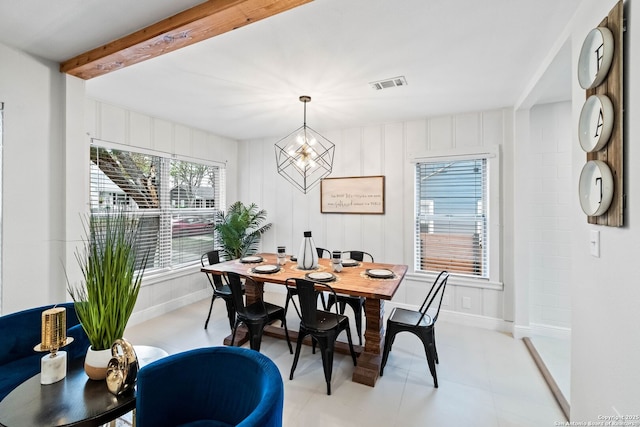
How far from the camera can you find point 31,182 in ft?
7.27

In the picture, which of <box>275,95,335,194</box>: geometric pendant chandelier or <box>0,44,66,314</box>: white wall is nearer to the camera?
<box>0,44,66,314</box>: white wall

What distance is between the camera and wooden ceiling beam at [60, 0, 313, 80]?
154 centimetres

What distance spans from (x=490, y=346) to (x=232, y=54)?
12.0 ft

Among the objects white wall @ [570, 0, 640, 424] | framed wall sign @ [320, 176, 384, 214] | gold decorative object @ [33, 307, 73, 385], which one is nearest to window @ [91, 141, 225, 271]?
framed wall sign @ [320, 176, 384, 214]

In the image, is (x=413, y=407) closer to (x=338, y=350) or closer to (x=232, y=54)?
(x=338, y=350)

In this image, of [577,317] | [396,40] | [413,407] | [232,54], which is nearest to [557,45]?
[396,40]

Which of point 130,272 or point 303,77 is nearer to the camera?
point 130,272

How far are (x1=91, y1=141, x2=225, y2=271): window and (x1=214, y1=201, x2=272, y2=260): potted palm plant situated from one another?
0.30 m

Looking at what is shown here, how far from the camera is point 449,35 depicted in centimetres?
194

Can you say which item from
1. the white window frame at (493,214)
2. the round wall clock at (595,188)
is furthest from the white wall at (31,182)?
the white window frame at (493,214)

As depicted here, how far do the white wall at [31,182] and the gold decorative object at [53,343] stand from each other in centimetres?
131

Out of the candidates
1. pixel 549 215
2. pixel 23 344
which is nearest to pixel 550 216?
pixel 549 215

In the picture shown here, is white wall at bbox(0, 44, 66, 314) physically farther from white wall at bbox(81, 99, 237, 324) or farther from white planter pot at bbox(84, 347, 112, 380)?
white planter pot at bbox(84, 347, 112, 380)

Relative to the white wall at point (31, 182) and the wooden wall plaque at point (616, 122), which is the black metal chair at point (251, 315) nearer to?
the white wall at point (31, 182)
